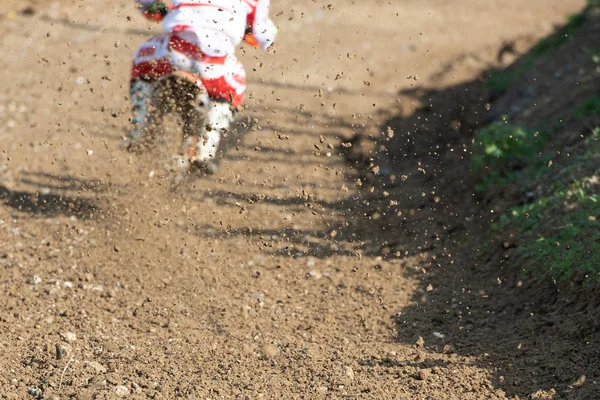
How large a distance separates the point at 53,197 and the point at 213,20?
1.62 m

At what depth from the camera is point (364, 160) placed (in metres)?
6.38

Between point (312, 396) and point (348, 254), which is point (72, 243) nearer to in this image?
point (348, 254)

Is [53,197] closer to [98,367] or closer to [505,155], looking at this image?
[98,367]

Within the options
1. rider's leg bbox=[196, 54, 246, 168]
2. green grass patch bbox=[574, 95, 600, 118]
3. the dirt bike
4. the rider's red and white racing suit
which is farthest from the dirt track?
green grass patch bbox=[574, 95, 600, 118]

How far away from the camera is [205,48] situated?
16.0 feet

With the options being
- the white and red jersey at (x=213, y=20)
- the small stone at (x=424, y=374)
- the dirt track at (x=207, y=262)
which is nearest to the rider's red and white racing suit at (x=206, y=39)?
the white and red jersey at (x=213, y=20)

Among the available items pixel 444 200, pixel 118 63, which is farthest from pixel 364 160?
pixel 118 63

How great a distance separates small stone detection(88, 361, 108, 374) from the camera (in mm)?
3610

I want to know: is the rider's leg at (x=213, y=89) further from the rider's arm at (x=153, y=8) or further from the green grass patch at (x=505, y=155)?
the green grass patch at (x=505, y=155)

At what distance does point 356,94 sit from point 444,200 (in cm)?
238

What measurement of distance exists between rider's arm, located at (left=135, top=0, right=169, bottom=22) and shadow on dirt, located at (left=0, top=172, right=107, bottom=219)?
1.21m

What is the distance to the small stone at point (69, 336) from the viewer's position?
385cm

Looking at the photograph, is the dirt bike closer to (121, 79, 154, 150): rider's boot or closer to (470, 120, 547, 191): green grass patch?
(121, 79, 154, 150): rider's boot

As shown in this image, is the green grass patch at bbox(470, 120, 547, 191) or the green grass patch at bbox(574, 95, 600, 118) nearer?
the green grass patch at bbox(470, 120, 547, 191)
